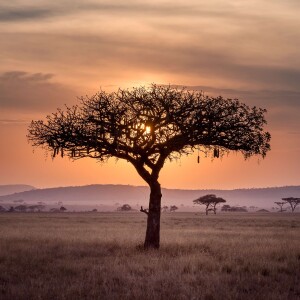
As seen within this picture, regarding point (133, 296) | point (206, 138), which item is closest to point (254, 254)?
point (206, 138)

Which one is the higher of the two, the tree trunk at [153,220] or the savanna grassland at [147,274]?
the tree trunk at [153,220]

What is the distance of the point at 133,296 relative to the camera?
45.2 ft

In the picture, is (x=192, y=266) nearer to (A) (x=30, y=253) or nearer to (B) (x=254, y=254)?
(B) (x=254, y=254)

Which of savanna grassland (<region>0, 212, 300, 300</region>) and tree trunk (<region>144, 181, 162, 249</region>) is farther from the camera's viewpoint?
tree trunk (<region>144, 181, 162, 249</region>)

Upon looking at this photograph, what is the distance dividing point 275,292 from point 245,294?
1.10 meters

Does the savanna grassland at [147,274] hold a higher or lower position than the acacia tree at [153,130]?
lower

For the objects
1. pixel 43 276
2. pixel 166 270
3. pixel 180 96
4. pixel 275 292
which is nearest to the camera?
pixel 275 292

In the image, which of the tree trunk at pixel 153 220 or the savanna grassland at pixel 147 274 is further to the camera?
the tree trunk at pixel 153 220

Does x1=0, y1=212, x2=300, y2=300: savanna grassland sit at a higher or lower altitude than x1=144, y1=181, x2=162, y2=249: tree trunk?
lower

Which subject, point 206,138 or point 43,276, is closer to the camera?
point 43,276

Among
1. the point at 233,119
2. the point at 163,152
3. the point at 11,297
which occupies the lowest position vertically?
the point at 11,297

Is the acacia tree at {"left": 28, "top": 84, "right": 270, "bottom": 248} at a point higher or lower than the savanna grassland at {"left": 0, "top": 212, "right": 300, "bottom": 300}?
higher

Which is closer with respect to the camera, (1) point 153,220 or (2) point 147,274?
(2) point 147,274

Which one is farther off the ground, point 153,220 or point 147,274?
point 153,220
